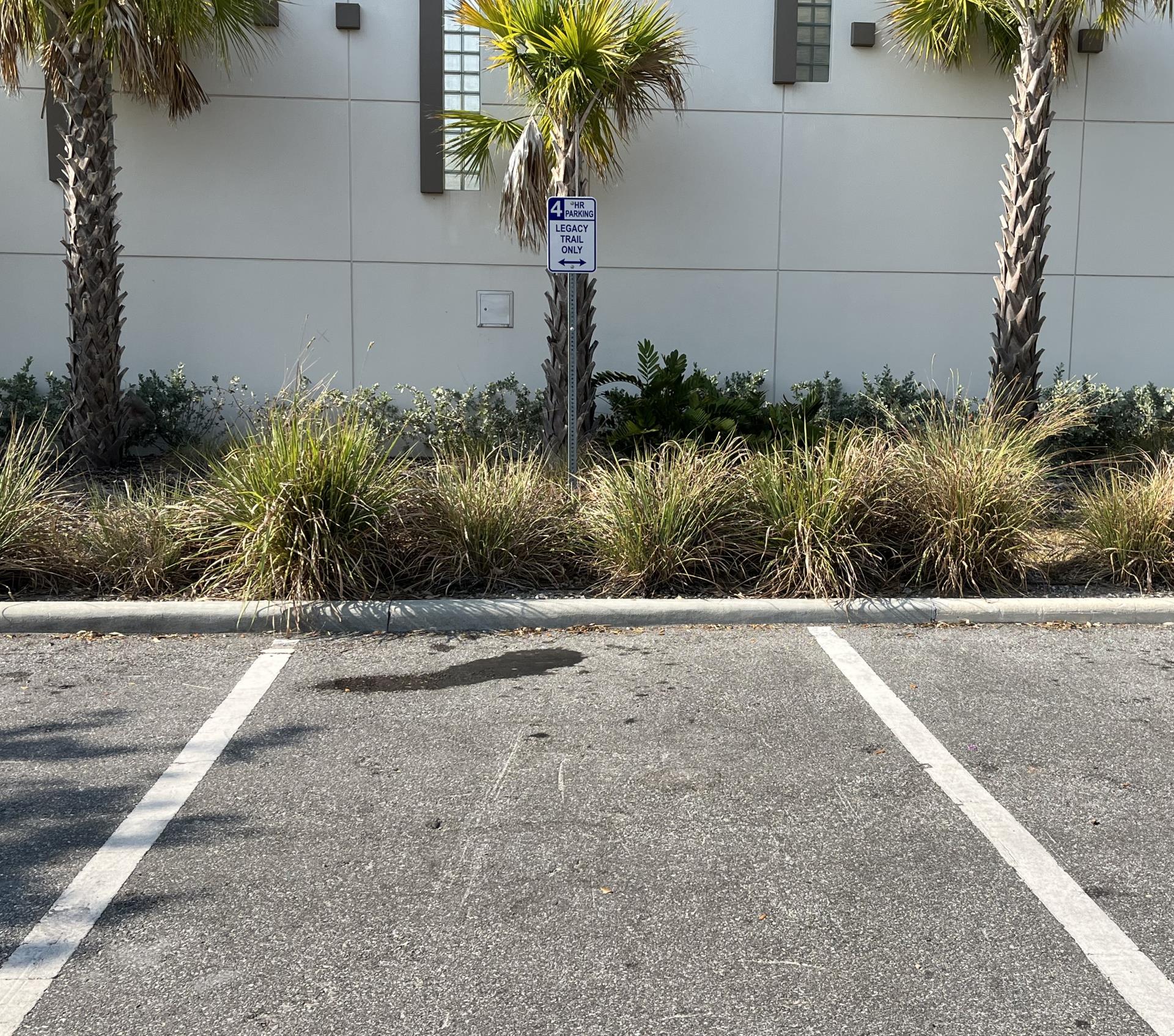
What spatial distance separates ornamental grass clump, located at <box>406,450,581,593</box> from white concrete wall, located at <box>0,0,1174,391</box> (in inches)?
209

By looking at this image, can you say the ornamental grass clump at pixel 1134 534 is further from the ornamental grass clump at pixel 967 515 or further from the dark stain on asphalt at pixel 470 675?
the dark stain on asphalt at pixel 470 675

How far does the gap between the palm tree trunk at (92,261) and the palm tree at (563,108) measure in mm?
3463

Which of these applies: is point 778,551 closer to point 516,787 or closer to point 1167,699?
point 1167,699

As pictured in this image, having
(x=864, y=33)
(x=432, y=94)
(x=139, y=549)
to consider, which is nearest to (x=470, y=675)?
(x=139, y=549)

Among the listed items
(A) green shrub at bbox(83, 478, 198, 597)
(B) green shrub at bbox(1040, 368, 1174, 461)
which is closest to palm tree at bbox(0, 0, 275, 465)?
(A) green shrub at bbox(83, 478, 198, 597)

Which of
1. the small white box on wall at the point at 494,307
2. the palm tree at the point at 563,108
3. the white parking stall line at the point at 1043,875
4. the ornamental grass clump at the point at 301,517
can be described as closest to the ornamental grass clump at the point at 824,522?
the white parking stall line at the point at 1043,875

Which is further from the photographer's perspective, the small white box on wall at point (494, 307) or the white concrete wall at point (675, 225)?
the small white box on wall at point (494, 307)

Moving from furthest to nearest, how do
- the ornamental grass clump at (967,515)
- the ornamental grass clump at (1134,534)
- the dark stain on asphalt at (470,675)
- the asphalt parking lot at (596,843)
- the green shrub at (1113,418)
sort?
the green shrub at (1113,418), the ornamental grass clump at (1134,534), the ornamental grass clump at (967,515), the dark stain on asphalt at (470,675), the asphalt parking lot at (596,843)

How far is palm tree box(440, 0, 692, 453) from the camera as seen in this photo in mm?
10133

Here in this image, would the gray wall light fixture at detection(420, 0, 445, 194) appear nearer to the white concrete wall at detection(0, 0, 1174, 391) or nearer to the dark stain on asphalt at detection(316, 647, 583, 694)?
the white concrete wall at detection(0, 0, 1174, 391)

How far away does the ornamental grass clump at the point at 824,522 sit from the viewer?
7.56 meters

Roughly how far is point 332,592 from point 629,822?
3.57m

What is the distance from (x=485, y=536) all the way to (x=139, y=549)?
2.34 meters

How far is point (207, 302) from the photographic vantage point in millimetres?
12719
